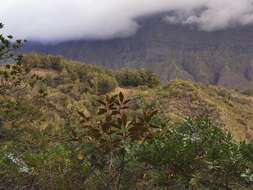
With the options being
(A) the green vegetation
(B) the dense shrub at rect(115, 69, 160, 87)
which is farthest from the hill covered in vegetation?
(B) the dense shrub at rect(115, 69, 160, 87)

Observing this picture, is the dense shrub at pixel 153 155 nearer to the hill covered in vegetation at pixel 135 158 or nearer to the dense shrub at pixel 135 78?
the hill covered in vegetation at pixel 135 158

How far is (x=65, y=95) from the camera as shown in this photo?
32844 mm

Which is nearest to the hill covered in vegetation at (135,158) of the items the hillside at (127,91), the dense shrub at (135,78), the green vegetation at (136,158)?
Result: the green vegetation at (136,158)

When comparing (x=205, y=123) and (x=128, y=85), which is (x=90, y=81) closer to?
(x=128, y=85)

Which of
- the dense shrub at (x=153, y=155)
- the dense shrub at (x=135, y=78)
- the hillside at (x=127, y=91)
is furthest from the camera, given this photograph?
the dense shrub at (x=135, y=78)

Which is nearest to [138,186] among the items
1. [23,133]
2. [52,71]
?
[23,133]

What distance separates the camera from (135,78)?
40.6 metres

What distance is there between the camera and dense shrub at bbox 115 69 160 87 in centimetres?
4059

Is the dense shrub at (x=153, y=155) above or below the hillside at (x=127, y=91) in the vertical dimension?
above

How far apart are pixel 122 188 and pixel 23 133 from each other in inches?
250

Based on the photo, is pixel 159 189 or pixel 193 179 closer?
pixel 193 179

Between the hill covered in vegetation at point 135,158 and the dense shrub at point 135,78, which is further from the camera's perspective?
the dense shrub at point 135,78

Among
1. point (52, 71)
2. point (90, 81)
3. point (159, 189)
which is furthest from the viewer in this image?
point (52, 71)

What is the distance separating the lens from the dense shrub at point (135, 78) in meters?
40.6
